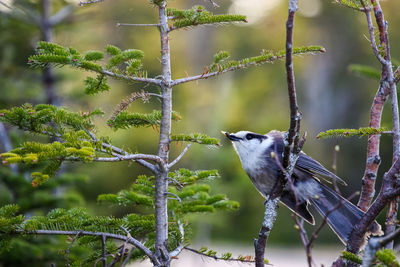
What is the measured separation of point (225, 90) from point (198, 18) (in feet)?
21.3

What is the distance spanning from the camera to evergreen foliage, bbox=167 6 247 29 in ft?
8.74

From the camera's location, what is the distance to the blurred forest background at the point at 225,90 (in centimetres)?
659

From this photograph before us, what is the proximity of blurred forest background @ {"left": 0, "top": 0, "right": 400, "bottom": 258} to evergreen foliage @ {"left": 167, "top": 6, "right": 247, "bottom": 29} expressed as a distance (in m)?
0.17

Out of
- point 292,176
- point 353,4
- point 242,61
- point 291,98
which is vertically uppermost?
point 353,4

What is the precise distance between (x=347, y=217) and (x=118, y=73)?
191cm

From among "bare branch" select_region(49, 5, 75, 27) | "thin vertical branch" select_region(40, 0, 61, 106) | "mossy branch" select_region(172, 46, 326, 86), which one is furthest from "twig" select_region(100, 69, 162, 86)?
"bare branch" select_region(49, 5, 75, 27)

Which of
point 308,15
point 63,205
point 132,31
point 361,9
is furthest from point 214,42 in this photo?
point 361,9

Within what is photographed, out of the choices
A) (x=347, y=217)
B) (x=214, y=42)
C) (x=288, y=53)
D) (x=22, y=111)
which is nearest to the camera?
(x=288, y=53)

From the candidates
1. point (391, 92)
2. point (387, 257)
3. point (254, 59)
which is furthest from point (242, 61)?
point (387, 257)

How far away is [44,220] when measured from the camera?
269 cm

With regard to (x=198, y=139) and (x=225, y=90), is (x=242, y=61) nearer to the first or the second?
(x=198, y=139)

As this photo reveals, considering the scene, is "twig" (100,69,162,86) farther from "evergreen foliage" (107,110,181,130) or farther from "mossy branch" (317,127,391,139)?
"mossy branch" (317,127,391,139)

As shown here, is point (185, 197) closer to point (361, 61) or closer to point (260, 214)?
point (260, 214)

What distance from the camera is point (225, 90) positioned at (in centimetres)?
914
